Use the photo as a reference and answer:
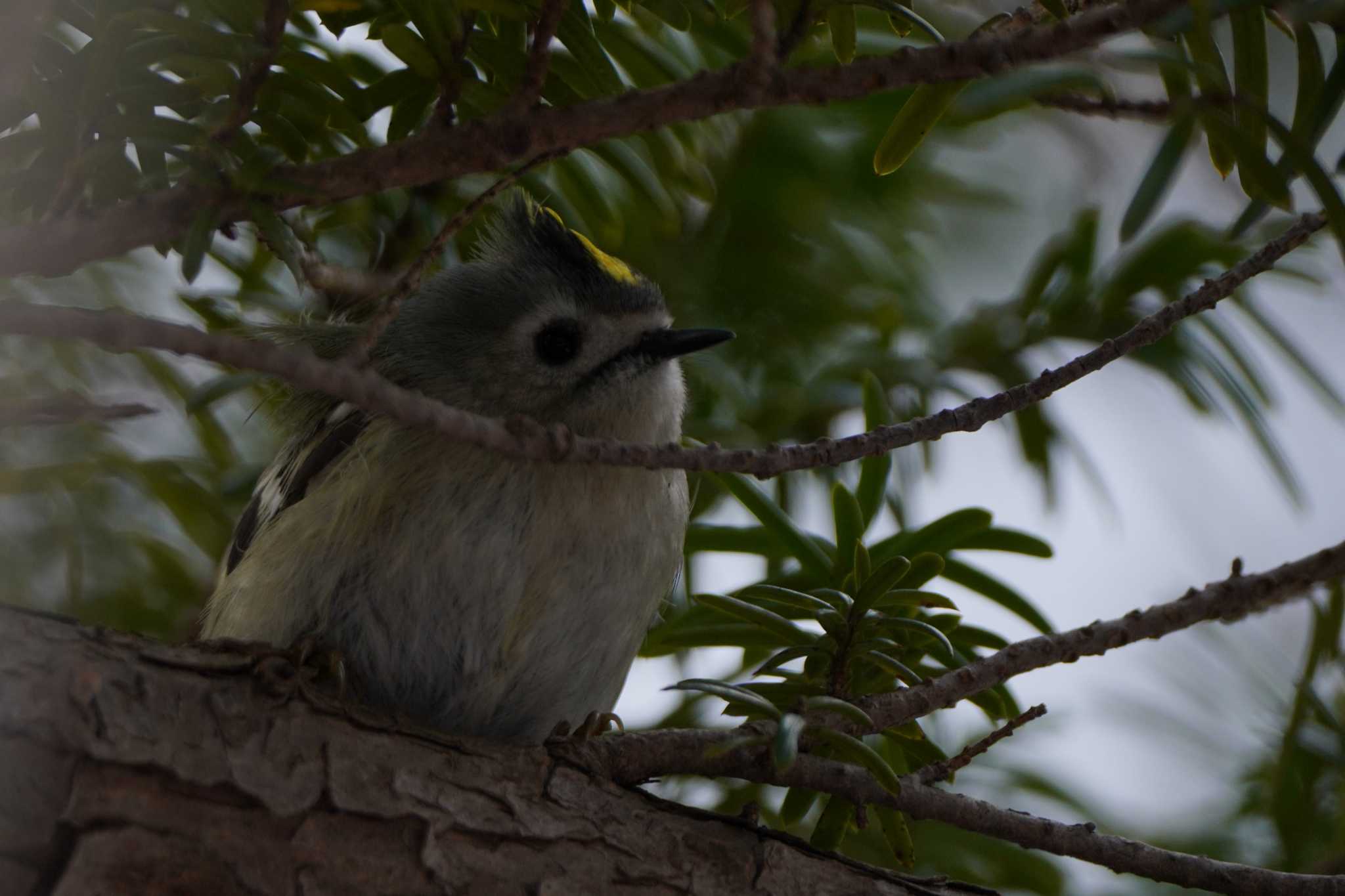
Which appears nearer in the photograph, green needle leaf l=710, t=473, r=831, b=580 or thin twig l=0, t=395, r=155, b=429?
thin twig l=0, t=395, r=155, b=429

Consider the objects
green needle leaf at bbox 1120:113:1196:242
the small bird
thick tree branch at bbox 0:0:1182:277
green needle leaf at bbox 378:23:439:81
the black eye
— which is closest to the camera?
thick tree branch at bbox 0:0:1182:277

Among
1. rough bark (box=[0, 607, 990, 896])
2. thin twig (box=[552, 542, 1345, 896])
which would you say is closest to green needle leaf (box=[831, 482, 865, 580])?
thin twig (box=[552, 542, 1345, 896])

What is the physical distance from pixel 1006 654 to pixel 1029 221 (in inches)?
107

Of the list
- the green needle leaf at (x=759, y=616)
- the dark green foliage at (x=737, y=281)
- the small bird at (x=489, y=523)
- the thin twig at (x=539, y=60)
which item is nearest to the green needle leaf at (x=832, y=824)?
the dark green foliage at (x=737, y=281)

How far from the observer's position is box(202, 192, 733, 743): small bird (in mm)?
1446

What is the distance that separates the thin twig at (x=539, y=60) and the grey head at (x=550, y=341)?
24.0 inches

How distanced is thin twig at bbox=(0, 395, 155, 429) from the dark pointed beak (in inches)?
31.5

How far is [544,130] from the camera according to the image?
93cm

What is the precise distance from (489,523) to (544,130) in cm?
63

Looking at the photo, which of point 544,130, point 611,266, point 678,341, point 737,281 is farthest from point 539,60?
point 737,281

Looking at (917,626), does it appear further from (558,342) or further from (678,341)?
(558,342)

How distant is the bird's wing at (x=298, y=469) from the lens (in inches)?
63.7

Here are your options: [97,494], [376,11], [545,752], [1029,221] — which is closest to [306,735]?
[545,752]

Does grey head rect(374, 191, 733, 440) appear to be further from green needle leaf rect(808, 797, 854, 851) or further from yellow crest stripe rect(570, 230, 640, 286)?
green needle leaf rect(808, 797, 854, 851)
